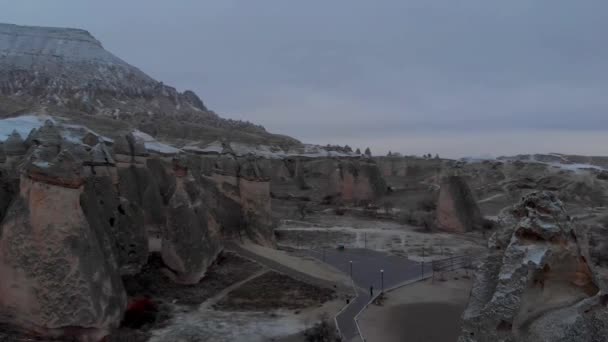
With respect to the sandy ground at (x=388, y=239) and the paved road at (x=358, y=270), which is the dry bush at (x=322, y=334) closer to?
the paved road at (x=358, y=270)

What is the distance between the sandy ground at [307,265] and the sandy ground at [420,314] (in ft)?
5.89

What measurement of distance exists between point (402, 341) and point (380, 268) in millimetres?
7097

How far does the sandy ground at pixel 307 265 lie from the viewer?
51.7 ft

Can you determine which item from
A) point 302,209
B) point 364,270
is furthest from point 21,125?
point 364,270

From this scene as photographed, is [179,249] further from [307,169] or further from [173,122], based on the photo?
[173,122]

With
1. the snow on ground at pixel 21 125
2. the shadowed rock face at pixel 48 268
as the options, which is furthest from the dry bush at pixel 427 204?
the shadowed rock face at pixel 48 268

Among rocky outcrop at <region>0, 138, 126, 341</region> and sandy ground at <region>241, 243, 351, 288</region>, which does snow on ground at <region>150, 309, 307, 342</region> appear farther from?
sandy ground at <region>241, 243, 351, 288</region>

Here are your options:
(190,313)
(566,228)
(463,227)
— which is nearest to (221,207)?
(190,313)

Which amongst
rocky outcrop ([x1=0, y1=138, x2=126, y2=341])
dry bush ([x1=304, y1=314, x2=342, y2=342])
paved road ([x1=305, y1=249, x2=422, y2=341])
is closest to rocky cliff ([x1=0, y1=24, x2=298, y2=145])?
paved road ([x1=305, y1=249, x2=422, y2=341])

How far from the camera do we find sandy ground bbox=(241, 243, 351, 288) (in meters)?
15.8

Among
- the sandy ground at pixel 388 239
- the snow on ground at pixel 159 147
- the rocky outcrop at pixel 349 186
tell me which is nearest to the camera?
the sandy ground at pixel 388 239

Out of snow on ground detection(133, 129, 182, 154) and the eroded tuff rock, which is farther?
snow on ground detection(133, 129, 182, 154)

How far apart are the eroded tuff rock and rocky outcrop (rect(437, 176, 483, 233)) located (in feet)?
64.8

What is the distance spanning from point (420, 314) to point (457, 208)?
13.5 meters
